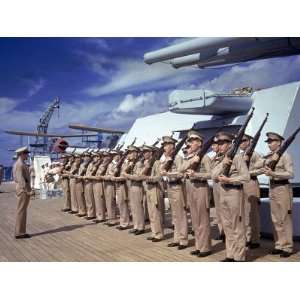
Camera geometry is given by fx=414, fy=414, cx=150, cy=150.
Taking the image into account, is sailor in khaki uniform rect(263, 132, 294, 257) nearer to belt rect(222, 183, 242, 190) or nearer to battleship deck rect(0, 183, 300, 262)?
battleship deck rect(0, 183, 300, 262)

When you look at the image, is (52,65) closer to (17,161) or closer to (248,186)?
(17,161)

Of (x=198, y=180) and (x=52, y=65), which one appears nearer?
(x=198, y=180)

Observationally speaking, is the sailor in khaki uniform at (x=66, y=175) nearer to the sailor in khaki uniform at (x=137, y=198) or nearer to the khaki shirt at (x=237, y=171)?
the sailor in khaki uniform at (x=137, y=198)

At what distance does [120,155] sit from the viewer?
7.73 m

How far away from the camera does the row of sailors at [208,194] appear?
461 centimetres

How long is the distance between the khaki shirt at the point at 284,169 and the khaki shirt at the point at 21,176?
3837 millimetres

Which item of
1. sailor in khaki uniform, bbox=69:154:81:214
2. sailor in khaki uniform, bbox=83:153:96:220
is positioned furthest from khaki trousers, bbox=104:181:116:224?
sailor in khaki uniform, bbox=69:154:81:214

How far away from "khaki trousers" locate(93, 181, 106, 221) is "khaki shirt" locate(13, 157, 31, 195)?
1775 millimetres

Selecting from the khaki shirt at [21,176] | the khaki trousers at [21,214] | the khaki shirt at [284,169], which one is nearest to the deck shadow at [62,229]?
the khaki trousers at [21,214]

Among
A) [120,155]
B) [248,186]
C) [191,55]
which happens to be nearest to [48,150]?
[120,155]

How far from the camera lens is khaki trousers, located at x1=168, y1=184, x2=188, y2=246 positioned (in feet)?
18.4

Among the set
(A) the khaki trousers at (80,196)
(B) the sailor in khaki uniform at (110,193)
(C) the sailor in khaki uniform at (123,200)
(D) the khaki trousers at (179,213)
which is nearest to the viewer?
(D) the khaki trousers at (179,213)
